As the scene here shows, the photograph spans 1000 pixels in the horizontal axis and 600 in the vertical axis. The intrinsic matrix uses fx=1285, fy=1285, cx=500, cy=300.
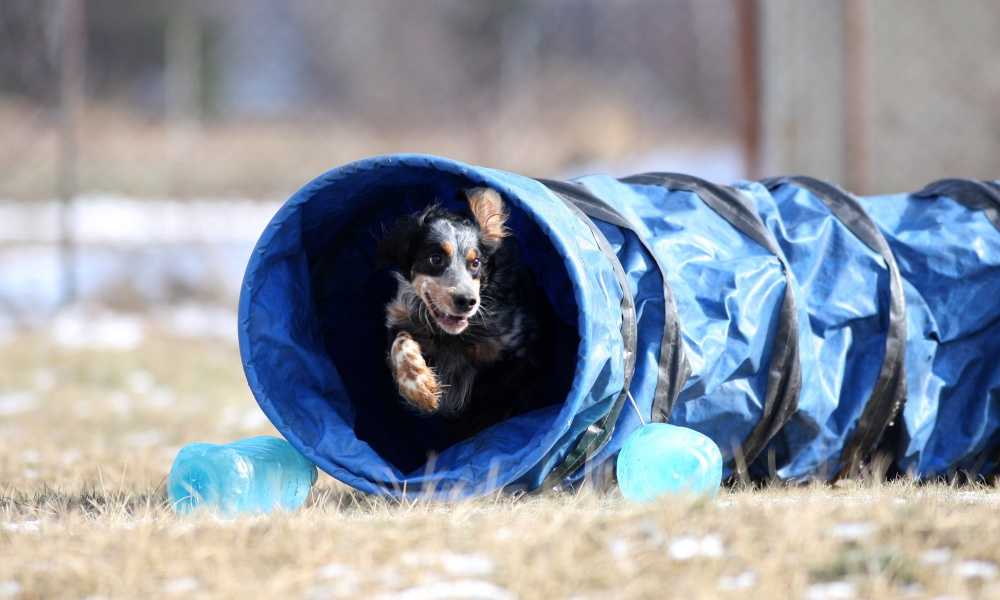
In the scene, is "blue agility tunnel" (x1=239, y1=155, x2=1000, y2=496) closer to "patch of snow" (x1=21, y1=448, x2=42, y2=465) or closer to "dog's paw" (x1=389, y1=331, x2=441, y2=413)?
"dog's paw" (x1=389, y1=331, x2=441, y2=413)

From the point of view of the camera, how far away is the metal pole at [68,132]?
9836mm

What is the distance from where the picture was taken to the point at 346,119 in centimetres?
1880

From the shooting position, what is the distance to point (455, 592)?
8.88ft

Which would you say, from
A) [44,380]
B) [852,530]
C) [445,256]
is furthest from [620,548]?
[44,380]

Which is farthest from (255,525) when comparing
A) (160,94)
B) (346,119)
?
(160,94)

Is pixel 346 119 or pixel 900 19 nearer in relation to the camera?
pixel 900 19

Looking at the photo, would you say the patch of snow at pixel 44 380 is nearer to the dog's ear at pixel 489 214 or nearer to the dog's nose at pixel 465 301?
the dog's ear at pixel 489 214

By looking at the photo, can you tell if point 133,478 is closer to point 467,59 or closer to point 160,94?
point 467,59

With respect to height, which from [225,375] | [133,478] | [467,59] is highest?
[467,59]

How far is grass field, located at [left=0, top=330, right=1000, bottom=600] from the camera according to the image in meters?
2.74

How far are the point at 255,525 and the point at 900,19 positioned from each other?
24.1ft

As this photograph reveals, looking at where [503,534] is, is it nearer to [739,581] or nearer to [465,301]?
[739,581]

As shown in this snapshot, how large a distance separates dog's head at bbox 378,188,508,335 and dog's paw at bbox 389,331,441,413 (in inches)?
7.1

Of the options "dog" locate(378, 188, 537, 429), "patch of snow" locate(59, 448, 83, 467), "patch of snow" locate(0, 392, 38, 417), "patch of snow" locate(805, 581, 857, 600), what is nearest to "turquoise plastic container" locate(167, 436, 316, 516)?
"dog" locate(378, 188, 537, 429)
